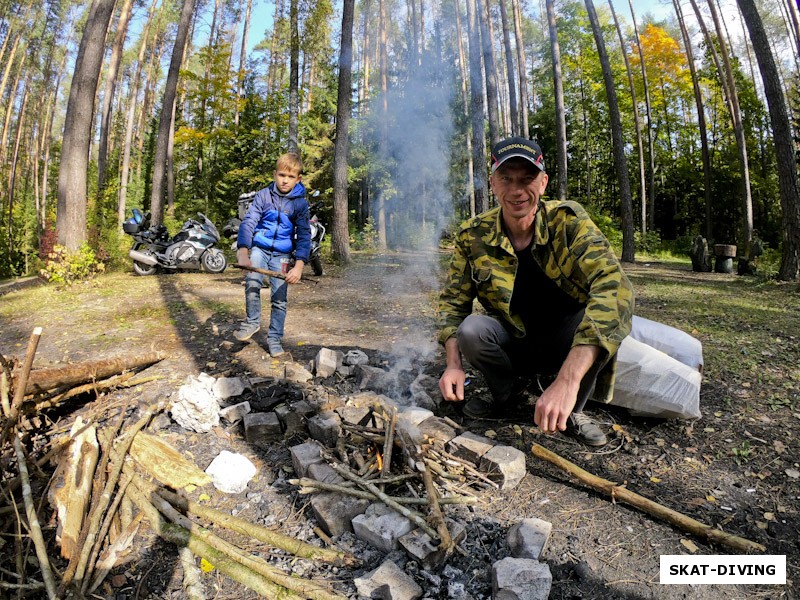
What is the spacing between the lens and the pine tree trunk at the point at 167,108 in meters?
11.5

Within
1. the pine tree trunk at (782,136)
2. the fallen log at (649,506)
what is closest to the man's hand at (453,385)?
the fallen log at (649,506)

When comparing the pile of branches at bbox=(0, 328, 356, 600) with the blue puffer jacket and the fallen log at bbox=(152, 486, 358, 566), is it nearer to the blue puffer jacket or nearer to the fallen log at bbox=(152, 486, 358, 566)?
the fallen log at bbox=(152, 486, 358, 566)

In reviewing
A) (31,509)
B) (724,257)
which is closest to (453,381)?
(31,509)

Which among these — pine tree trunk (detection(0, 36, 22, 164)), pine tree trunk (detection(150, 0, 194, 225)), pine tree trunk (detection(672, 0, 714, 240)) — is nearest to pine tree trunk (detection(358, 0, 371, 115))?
pine tree trunk (detection(150, 0, 194, 225))

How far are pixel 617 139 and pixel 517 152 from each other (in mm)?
12713

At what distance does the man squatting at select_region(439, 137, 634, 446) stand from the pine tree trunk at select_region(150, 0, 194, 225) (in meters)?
11.2

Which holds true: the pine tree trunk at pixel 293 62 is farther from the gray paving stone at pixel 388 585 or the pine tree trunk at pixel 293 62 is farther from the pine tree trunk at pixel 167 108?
the gray paving stone at pixel 388 585

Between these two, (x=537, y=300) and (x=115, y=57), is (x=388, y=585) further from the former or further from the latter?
(x=115, y=57)

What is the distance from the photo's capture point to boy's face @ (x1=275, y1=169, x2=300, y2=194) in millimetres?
4109

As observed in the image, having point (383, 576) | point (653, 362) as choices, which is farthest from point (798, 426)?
point (383, 576)

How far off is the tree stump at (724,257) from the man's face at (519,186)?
11.0 metres

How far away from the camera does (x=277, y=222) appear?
4.20m

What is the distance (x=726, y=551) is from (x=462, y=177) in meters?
25.0

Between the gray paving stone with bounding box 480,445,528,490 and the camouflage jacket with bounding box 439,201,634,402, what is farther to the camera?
the gray paving stone with bounding box 480,445,528,490
